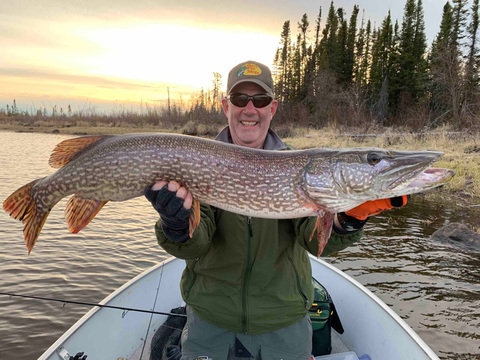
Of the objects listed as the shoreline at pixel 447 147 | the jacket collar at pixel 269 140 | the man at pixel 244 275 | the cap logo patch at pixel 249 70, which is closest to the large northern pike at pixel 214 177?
the man at pixel 244 275

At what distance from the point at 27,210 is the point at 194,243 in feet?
3.06

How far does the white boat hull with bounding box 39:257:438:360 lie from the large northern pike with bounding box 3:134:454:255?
0.84 metres

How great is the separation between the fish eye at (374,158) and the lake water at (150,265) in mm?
2483

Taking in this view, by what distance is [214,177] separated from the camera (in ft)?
6.23

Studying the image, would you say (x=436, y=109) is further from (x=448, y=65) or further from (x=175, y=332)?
(x=175, y=332)

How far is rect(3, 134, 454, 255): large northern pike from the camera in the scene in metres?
1.82

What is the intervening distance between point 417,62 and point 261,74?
35085mm

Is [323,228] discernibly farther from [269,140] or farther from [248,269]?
[269,140]

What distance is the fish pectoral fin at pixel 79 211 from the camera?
1871 mm

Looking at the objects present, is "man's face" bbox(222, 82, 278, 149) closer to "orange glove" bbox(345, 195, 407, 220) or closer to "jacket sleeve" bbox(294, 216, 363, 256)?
"jacket sleeve" bbox(294, 216, 363, 256)

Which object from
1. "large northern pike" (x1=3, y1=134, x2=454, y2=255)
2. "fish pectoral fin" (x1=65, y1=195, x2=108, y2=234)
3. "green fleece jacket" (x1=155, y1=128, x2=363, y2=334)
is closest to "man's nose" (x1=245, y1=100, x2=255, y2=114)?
"large northern pike" (x1=3, y1=134, x2=454, y2=255)

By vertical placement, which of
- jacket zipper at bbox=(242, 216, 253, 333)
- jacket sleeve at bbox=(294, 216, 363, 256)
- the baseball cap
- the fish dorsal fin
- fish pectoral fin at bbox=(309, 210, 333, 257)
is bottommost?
jacket zipper at bbox=(242, 216, 253, 333)

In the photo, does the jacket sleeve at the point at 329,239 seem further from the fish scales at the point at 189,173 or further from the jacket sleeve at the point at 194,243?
the jacket sleeve at the point at 194,243

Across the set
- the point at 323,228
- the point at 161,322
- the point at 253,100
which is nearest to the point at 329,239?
the point at 323,228
